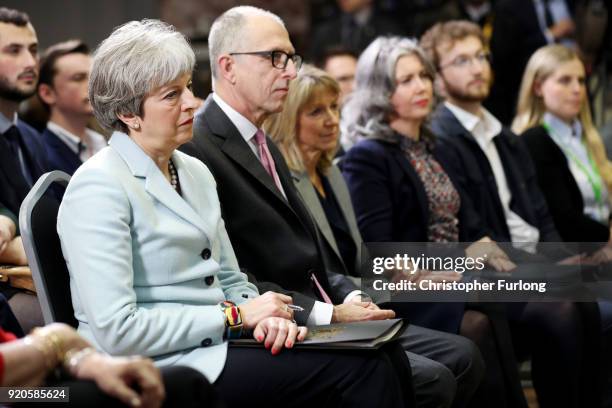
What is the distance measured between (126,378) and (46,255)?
59 cm

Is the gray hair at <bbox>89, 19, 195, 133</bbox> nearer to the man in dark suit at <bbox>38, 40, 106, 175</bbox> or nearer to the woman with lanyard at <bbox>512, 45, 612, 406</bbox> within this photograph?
the man in dark suit at <bbox>38, 40, 106, 175</bbox>

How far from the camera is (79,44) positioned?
14.8ft

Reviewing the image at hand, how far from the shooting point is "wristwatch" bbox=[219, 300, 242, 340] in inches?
91.9

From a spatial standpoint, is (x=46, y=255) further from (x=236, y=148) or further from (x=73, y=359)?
(x=236, y=148)

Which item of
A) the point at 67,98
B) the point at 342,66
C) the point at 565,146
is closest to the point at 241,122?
the point at 67,98

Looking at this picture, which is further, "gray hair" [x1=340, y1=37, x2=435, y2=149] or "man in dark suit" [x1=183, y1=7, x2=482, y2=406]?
"gray hair" [x1=340, y1=37, x2=435, y2=149]

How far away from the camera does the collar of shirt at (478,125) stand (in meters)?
4.37

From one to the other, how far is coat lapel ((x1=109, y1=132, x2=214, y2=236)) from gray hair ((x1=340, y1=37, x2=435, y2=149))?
1644mm

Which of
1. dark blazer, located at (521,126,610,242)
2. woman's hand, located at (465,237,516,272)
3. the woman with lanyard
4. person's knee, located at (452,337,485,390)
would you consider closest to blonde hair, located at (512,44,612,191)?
the woman with lanyard

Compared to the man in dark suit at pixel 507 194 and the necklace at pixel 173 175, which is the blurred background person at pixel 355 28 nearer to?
the man in dark suit at pixel 507 194

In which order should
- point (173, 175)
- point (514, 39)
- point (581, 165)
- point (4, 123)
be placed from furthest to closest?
1. point (514, 39)
2. point (581, 165)
3. point (4, 123)
4. point (173, 175)

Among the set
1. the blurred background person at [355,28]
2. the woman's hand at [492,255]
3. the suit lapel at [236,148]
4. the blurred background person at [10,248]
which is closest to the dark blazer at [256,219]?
the suit lapel at [236,148]

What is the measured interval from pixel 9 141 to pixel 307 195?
117 centimetres

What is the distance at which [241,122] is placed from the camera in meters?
3.01
